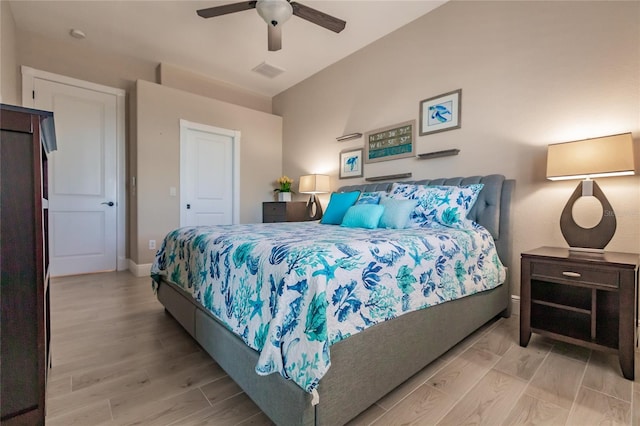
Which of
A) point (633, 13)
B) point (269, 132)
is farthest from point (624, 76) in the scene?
point (269, 132)

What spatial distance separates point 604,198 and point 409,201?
1218mm

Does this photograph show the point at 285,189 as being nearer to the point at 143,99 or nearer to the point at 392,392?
the point at 143,99

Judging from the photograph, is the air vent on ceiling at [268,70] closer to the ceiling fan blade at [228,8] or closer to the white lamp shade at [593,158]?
the ceiling fan blade at [228,8]

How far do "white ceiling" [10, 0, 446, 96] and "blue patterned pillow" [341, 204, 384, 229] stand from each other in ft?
6.99

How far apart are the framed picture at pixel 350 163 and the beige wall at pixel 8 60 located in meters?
3.47

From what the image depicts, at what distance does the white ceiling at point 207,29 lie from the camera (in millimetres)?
2885

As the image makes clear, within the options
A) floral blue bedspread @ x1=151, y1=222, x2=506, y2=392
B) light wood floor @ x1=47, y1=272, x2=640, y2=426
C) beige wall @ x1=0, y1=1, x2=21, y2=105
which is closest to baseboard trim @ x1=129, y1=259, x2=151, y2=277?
light wood floor @ x1=47, y1=272, x2=640, y2=426

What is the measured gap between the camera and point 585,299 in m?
1.89

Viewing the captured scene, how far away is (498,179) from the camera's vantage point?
235cm

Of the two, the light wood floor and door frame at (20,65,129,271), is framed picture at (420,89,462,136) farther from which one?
door frame at (20,65,129,271)

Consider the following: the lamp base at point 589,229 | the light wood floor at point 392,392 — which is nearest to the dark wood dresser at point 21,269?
the light wood floor at point 392,392

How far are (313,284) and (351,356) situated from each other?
34 cm

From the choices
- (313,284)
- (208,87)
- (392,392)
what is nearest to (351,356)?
(313,284)

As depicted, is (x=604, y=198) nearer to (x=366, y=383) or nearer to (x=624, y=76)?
(x=624, y=76)
